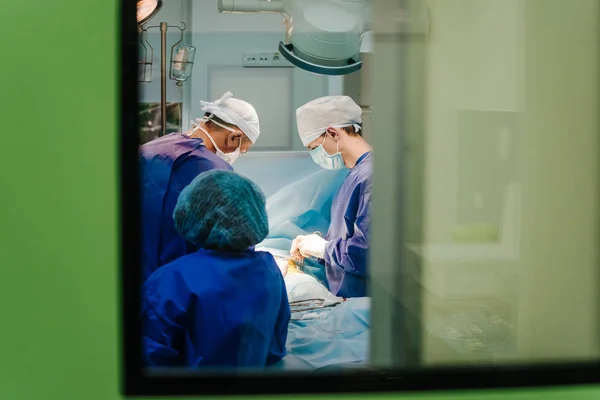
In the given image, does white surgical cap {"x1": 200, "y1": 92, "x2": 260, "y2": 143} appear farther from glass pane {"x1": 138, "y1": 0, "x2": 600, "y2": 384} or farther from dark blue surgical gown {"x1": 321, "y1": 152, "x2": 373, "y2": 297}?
dark blue surgical gown {"x1": 321, "y1": 152, "x2": 373, "y2": 297}

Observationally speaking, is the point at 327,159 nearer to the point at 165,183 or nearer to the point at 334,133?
the point at 334,133

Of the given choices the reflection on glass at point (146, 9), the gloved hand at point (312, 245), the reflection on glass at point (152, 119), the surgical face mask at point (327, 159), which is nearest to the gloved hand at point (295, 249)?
the gloved hand at point (312, 245)

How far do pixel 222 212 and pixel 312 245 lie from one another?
218mm

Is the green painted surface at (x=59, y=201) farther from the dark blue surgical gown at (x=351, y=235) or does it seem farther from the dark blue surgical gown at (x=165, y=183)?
the dark blue surgical gown at (x=351, y=235)

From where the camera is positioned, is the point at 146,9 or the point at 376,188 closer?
the point at 146,9

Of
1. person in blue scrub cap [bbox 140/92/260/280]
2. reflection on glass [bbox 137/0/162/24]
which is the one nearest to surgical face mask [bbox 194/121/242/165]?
person in blue scrub cap [bbox 140/92/260/280]

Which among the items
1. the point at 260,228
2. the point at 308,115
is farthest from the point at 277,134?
the point at 260,228

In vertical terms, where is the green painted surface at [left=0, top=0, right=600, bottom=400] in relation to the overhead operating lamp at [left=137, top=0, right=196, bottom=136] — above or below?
below

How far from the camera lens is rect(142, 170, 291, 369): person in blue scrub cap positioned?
1.23 m

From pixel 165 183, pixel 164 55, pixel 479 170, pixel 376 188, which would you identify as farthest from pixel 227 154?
pixel 479 170

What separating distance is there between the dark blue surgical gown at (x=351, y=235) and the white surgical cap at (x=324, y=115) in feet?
0.33

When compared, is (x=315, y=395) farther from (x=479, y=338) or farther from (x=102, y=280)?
(x=102, y=280)

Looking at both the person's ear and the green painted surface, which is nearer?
the green painted surface

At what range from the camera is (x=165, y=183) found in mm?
1236
